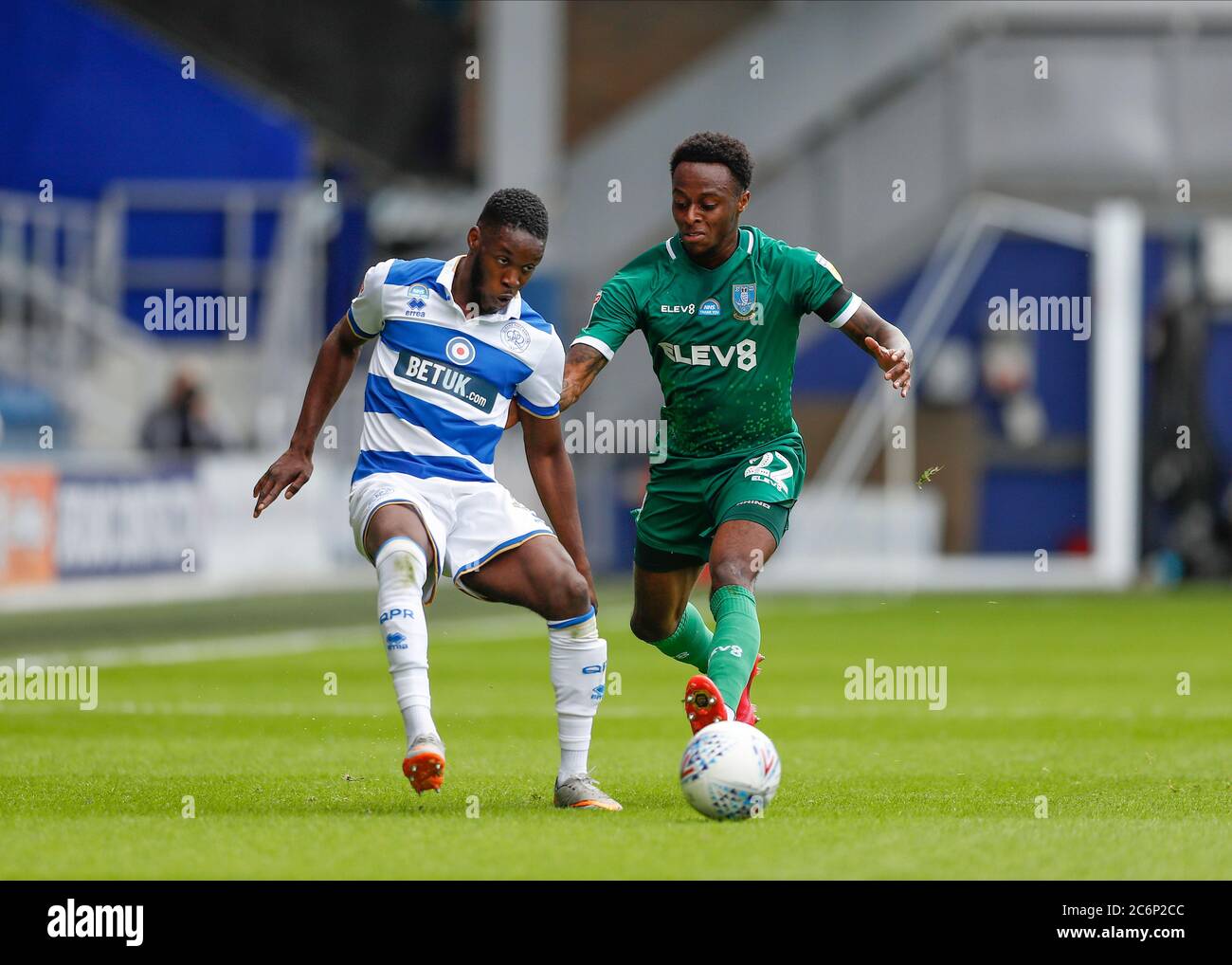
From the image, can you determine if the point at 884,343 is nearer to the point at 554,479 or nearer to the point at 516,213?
the point at 554,479

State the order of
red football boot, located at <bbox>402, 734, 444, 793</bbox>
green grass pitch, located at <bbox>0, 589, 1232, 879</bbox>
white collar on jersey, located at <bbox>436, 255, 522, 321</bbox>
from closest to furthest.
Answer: green grass pitch, located at <bbox>0, 589, 1232, 879</bbox> < red football boot, located at <bbox>402, 734, 444, 793</bbox> < white collar on jersey, located at <bbox>436, 255, 522, 321</bbox>

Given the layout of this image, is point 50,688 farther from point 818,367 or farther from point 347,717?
point 818,367

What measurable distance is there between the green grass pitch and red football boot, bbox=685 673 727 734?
1.15ft

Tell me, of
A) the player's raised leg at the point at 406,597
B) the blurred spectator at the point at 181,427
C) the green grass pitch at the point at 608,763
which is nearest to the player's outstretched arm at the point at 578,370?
the player's raised leg at the point at 406,597

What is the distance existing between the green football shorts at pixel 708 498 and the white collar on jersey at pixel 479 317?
1.10m

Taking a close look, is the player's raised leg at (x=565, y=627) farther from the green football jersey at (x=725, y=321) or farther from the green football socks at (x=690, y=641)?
the green football socks at (x=690, y=641)

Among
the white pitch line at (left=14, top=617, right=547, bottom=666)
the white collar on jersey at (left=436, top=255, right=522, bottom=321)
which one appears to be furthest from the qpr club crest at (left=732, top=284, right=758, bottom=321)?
the white pitch line at (left=14, top=617, right=547, bottom=666)

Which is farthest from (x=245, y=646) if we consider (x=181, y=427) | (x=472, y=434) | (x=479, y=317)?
(x=479, y=317)

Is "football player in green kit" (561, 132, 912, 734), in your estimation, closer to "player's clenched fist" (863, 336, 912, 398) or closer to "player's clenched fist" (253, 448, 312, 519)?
"player's clenched fist" (863, 336, 912, 398)

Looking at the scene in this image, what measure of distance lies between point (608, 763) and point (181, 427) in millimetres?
14865

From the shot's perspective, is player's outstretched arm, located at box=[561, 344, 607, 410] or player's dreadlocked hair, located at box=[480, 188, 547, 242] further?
player's outstretched arm, located at box=[561, 344, 607, 410]

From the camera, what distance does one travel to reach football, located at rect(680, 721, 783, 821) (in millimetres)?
→ 7152

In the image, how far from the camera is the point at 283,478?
780 centimetres

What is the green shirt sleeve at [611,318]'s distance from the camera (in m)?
8.26
